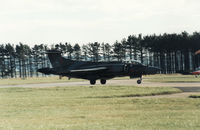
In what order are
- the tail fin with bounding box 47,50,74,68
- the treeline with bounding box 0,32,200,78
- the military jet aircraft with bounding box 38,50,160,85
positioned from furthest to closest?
the treeline with bounding box 0,32,200,78 < the tail fin with bounding box 47,50,74,68 < the military jet aircraft with bounding box 38,50,160,85

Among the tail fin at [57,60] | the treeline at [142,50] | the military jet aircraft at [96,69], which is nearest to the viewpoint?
the military jet aircraft at [96,69]

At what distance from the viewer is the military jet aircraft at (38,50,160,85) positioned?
43.3 m

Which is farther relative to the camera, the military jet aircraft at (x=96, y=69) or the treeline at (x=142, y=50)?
the treeline at (x=142, y=50)

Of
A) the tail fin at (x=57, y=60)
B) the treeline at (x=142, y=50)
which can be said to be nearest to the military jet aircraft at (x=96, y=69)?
the tail fin at (x=57, y=60)

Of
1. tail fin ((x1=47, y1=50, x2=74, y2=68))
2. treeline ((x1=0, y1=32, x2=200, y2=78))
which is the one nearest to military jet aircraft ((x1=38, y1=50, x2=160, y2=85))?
tail fin ((x1=47, y1=50, x2=74, y2=68))

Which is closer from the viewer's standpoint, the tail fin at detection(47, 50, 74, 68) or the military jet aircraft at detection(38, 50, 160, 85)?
the military jet aircraft at detection(38, 50, 160, 85)

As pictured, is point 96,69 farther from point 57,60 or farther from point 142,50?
point 142,50

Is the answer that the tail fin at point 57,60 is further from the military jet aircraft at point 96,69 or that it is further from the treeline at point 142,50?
the treeline at point 142,50

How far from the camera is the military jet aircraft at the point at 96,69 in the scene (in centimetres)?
4328

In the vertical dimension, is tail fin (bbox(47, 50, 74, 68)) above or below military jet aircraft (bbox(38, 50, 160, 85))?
above

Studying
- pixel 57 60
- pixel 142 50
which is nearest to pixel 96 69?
pixel 57 60

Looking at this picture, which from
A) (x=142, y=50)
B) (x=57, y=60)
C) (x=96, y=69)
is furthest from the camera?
(x=142, y=50)

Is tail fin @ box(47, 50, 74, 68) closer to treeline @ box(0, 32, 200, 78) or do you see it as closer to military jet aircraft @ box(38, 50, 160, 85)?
military jet aircraft @ box(38, 50, 160, 85)

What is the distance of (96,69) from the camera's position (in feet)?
147
